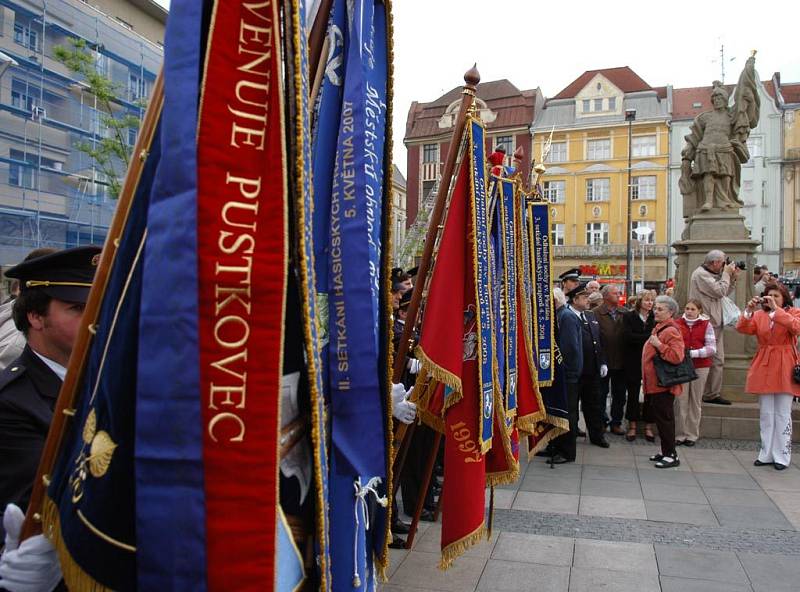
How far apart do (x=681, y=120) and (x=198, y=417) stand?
49726mm

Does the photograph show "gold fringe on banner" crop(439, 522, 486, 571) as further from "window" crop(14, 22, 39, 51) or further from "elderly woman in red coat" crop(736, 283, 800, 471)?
"window" crop(14, 22, 39, 51)

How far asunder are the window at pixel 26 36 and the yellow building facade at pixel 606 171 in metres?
35.2

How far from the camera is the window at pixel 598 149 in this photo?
152 ft

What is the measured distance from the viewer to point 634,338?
8352 mm

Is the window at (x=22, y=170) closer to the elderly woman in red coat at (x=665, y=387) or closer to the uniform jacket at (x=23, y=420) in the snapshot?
the elderly woman in red coat at (x=665, y=387)

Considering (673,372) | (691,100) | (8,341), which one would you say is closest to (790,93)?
(691,100)

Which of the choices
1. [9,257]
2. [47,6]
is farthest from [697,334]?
[47,6]

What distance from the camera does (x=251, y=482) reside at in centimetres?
124

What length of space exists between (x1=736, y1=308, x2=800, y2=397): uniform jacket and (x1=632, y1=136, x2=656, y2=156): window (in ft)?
138

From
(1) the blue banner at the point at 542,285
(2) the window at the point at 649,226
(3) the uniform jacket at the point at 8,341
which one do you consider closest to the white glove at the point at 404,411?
(3) the uniform jacket at the point at 8,341

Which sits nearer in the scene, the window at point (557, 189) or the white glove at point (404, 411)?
the white glove at point (404, 411)

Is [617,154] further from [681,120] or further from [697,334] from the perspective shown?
[697,334]

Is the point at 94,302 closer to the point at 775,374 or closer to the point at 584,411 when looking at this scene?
the point at 775,374

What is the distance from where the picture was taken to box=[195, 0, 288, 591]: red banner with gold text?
4.05ft
